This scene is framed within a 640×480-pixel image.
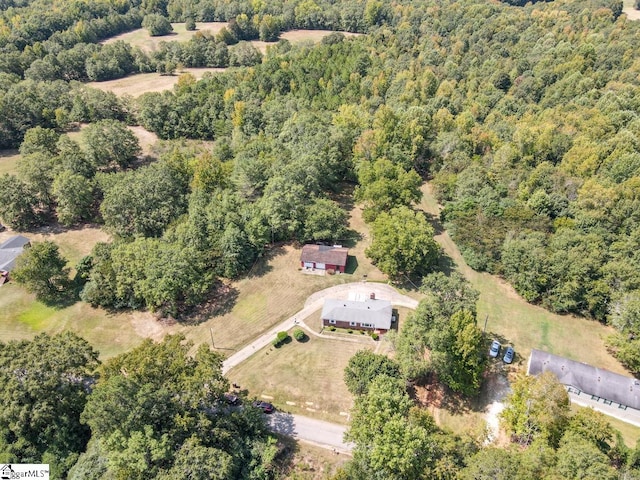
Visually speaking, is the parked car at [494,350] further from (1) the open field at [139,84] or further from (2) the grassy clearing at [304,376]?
(1) the open field at [139,84]

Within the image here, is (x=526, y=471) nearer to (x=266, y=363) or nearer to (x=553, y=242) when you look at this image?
(x=266, y=363)

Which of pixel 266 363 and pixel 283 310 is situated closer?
pixel 266 363

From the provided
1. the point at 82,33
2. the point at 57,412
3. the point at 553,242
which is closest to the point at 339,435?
the point at 57,412

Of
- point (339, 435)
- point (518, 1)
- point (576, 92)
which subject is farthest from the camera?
point (518, 1)

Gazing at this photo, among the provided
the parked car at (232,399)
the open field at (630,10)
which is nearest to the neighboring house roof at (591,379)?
the parked car at (232,399)

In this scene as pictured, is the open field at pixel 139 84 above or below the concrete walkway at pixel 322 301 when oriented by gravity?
above

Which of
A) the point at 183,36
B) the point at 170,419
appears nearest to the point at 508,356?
the point at 170,419

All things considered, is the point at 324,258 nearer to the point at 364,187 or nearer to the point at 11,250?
the point at 364,187
